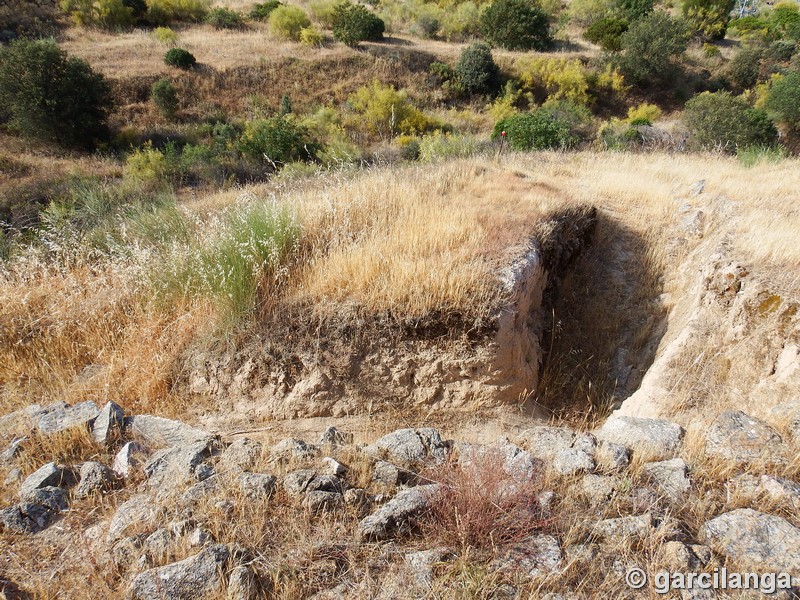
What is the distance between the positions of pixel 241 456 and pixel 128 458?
73cm

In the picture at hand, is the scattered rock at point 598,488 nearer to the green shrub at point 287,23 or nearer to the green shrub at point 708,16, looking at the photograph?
the green shrub at point 287,23

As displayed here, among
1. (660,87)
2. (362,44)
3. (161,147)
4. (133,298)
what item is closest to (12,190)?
(161,147)

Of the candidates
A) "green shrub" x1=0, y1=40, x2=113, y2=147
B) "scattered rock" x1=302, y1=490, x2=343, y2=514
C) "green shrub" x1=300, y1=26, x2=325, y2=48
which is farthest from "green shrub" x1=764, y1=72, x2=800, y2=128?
"green shrub" x1=0, y1=40, x2=113, y2=147

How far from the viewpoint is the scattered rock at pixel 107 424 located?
3.14 metres

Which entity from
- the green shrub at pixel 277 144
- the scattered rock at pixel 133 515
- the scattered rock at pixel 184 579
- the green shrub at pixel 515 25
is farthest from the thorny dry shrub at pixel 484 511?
the green shrub at pixel 515 25

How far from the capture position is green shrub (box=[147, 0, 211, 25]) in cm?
2677

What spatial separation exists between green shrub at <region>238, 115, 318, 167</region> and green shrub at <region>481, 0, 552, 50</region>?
1691 cm

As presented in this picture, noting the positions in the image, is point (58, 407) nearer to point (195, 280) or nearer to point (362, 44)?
point (195, 280)

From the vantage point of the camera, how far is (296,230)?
4.75 meters

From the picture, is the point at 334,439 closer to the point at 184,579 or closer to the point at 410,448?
the point at 410,448

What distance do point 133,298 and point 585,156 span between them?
9430 millimetres

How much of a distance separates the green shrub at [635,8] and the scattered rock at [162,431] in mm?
34664

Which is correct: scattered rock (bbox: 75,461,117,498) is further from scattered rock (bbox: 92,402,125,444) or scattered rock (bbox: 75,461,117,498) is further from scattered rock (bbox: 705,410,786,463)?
scattered rock (bbox: 705,410,786,463)

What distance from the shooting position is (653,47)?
23109 millimetres
